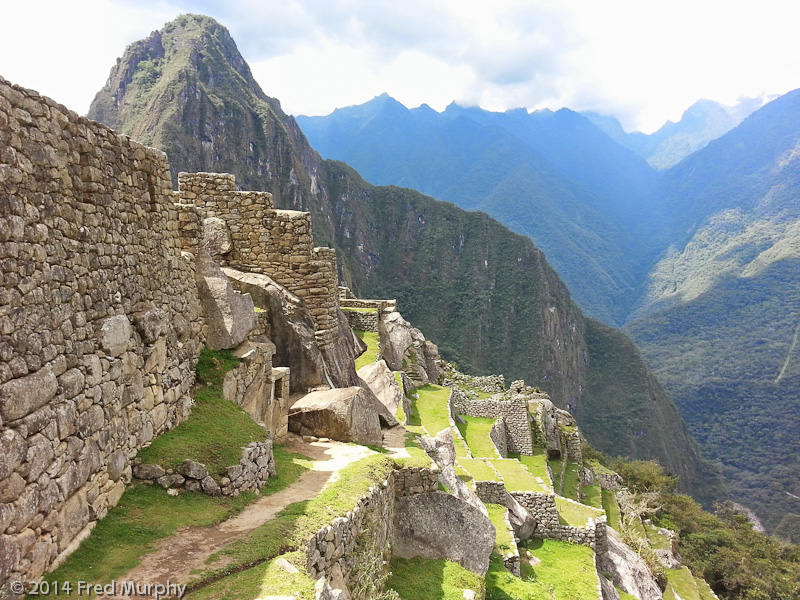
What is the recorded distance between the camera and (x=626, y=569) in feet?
47.9

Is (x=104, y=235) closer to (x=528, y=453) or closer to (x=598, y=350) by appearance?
(x=528, y=453)

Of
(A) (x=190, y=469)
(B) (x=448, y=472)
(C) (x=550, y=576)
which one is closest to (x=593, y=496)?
(C) (x=550, y=576)

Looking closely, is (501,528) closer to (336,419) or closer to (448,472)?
(448,472)

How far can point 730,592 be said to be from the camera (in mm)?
32219

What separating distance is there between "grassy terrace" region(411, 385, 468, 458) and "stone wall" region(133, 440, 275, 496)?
10.7m

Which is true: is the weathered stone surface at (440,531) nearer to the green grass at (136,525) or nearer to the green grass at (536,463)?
the green grass at (136,525)

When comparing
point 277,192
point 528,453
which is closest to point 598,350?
point 277,192

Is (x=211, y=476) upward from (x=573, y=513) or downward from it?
upward

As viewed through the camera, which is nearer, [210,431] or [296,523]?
[296,523]

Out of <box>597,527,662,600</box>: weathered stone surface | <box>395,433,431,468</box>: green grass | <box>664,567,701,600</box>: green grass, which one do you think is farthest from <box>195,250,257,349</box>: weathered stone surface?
<box>664,567,701,600</box>: green grass

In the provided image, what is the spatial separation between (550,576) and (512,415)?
45.5 feet

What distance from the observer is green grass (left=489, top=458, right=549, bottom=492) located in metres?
15.1

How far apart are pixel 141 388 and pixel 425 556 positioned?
5.23 meters

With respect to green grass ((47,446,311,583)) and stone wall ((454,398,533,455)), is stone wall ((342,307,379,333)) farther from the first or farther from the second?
green grass ((47,446,311,583))
